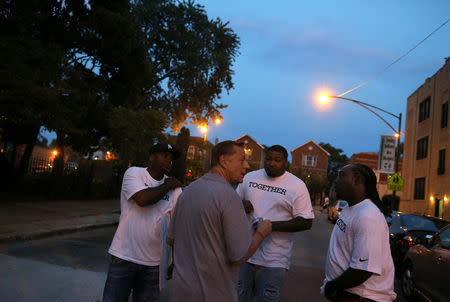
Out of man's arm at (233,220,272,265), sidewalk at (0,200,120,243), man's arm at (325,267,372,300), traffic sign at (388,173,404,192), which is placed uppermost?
traffic sign at (388,173,404,192)

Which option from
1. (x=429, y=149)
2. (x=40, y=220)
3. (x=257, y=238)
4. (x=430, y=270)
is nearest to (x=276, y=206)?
(x=257, y=238)

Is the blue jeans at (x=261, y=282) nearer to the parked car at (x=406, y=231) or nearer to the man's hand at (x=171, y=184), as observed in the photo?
the man's hand at (x=171, y=184)

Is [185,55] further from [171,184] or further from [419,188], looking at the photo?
[171,184]

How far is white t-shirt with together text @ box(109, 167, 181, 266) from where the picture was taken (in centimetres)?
354

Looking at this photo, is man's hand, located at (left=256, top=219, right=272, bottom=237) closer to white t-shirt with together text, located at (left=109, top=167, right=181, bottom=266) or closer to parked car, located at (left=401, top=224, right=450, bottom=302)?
white t-shirt with together text, located at (left=109, top=167, right=181, bottom=266)

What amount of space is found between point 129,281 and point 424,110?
2834 cm

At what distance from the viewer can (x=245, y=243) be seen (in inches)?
95.5

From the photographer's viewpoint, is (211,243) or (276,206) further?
(276,206)

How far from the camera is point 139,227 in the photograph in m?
3.60

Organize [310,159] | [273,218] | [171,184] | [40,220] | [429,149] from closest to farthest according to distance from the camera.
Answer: [171,184], [273,218], [40,220], [429,149], [310,159]

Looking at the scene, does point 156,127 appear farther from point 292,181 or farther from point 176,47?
point 292,181

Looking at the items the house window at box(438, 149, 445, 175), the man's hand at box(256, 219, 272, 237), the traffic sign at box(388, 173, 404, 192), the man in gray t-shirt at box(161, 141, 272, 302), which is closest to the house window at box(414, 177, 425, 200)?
the house window at box(438, 149, 445, 175)

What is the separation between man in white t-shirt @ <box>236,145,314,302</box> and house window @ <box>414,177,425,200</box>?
25.4m

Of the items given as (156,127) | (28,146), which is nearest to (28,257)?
(156,127)
